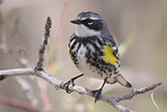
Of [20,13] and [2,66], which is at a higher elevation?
[20,13]

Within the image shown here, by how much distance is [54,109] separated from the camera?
3.18 metres

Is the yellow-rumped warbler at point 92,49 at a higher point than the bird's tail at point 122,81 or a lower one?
higher

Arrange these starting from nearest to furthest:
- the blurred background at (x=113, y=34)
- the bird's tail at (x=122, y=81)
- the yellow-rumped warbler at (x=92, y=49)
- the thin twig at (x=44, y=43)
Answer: the thin twig at (x=44, y=43), the yellow-rumped warbler at (x=92, y=49), the bird's tail at (x=122, y=81), the blurred background at (x=113, y=34)

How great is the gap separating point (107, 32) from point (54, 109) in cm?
76

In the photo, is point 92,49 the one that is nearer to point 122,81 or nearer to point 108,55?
point 108,55

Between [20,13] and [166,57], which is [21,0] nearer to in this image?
[20,13]

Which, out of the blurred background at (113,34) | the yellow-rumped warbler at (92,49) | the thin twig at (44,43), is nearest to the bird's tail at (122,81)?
the yellow-rumped warbler at (92,49)

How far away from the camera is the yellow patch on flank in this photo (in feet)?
9.58

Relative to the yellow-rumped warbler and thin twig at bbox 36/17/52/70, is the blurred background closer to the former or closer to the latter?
the yellow-rumped warbler

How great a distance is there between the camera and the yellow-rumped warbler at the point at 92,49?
2.89m

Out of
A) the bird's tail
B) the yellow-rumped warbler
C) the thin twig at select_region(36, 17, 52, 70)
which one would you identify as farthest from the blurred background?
the thin twig at select_region(36, 17, 52, 70)

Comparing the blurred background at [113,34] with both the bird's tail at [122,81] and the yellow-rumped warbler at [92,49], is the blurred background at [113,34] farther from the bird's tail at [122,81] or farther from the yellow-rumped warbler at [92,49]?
the yellow-rumped warbler at [92,49]

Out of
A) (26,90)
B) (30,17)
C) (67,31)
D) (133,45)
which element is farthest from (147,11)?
(26,90)

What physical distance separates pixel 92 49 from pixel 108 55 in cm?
13
